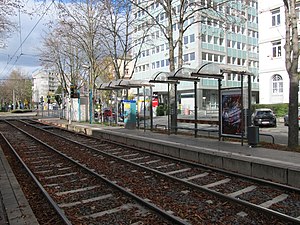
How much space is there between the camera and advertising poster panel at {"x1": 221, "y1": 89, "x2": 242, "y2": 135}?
11609 mm

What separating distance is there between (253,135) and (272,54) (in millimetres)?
30069

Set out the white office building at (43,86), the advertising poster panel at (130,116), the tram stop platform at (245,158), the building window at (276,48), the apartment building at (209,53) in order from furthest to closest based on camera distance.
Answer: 1. the white office building at (43,86)
2. the apartment building at (209,53)
3. the building window at (276,48)
4. the advertising poster panel at (130,116)
5. the tram stop platform at (245,158)

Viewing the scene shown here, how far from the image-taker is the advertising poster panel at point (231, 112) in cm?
1161

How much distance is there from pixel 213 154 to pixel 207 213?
440cm

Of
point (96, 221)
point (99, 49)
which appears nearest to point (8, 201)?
point (96, 221)

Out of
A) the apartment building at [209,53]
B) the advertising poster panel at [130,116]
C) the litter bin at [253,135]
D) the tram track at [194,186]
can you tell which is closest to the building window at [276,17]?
the apartment building at [209,53]

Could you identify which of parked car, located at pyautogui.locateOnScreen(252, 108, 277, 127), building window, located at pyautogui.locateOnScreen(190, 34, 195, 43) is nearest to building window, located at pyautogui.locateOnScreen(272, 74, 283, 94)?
parked car, located at pyautogui.locateOnScreen(252, 108, 277, 127)

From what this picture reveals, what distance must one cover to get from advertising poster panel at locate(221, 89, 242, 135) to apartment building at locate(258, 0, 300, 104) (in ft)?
87.2

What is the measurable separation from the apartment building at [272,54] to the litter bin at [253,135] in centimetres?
2775

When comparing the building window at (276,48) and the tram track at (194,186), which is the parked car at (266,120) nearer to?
the building window at (276,48)

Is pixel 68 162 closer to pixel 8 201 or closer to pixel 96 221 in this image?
pixel 8 201

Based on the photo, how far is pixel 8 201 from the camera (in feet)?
19.2

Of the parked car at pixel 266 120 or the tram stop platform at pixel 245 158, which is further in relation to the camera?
the parked car at pixel 266 120

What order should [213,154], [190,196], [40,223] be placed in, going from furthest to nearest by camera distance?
1. [213,154]
2. [190,196]
3. [40,223]
